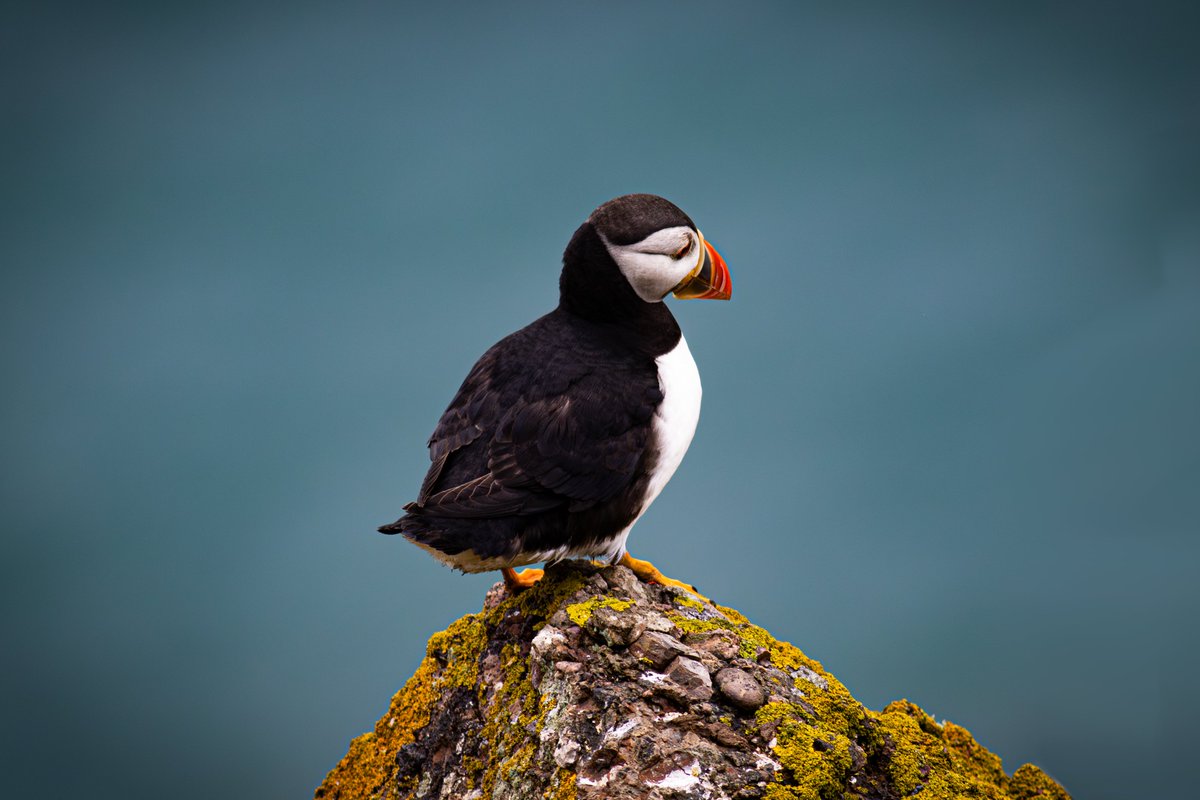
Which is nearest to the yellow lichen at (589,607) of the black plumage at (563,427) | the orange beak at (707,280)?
the black plumage at (563,427)

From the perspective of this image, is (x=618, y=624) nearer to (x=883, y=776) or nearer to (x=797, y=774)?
(x=797, y=774)

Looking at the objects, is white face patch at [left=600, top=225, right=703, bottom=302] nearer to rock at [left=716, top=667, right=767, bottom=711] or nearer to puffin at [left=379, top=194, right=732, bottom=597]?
puffin at [left=379, top=194, right=732, bottom=597]

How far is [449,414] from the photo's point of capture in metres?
5.29

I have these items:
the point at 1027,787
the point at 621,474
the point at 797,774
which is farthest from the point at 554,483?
the point at 1027,787

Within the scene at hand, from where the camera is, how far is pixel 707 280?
5.50 m

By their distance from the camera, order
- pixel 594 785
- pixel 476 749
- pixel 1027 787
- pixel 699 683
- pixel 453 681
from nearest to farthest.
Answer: pixel 594 785, pixel 699 683, pixel 476 749, pixel 453 681, pixel 1027 787

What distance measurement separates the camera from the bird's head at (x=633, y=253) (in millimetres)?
5215

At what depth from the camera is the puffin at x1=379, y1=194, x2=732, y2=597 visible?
475 centimetres

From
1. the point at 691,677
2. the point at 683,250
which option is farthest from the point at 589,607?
the point at 683,250

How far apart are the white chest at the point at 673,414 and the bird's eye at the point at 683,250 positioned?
1.59ft

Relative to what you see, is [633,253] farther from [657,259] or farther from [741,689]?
[741,689]

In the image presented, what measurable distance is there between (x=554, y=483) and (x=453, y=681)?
1136mm

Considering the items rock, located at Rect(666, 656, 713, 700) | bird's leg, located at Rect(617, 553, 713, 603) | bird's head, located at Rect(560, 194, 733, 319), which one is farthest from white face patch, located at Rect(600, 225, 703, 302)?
rock, located at Rect(666, 656, 713, 700)

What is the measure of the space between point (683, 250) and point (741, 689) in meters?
2.18
